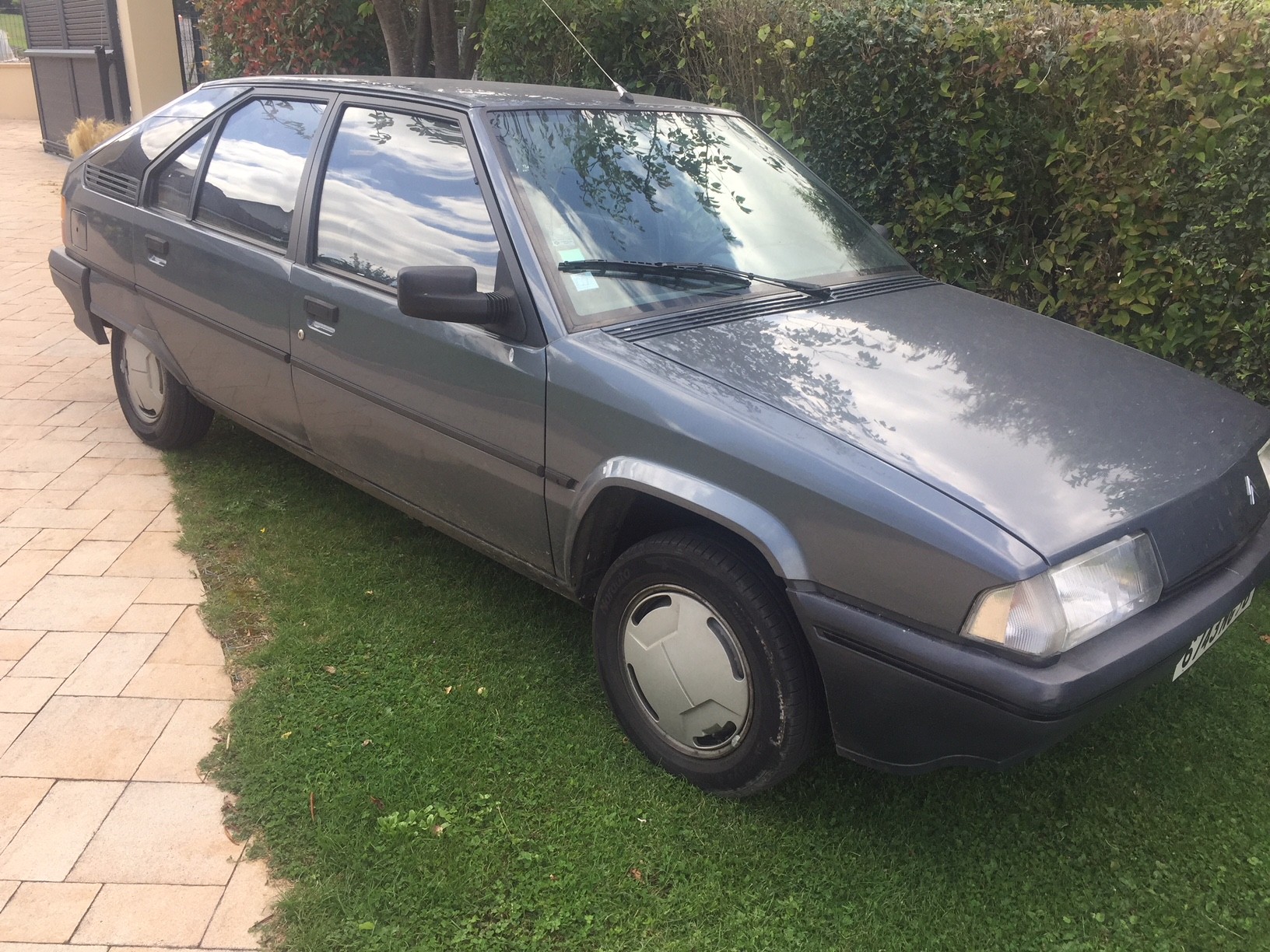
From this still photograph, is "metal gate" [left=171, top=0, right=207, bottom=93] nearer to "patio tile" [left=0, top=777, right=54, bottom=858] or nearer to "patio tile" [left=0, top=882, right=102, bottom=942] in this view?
"patio tile" [left=0, top=777, right=54, bottom=858]

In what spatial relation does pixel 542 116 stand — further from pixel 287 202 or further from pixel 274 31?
pixel 274 31

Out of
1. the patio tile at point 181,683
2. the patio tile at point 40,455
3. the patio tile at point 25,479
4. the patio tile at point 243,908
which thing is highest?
the patio tile at point 243,908

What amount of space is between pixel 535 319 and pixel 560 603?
4.22ft

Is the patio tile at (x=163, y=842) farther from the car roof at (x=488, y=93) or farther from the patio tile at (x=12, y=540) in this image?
the car roof at (x=488, y=93)

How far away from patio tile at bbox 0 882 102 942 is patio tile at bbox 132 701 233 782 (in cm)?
40

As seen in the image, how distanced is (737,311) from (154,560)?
2525 mm

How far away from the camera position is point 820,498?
2279mm

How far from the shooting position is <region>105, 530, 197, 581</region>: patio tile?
3873mm

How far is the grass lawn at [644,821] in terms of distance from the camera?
2412 millimetres

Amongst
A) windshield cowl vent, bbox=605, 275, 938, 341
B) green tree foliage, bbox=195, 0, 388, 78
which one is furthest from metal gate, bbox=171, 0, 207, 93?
windshield cowl vent, bbox=605, 275, 938, 341

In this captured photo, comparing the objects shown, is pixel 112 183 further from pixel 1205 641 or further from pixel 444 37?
pixel 1205 641

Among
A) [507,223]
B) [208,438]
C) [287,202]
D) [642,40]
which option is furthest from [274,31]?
[507,223]

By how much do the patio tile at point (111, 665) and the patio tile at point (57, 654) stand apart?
34mm

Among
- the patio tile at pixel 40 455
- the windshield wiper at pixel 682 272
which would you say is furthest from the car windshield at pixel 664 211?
the patio tile at pixel 40 455
